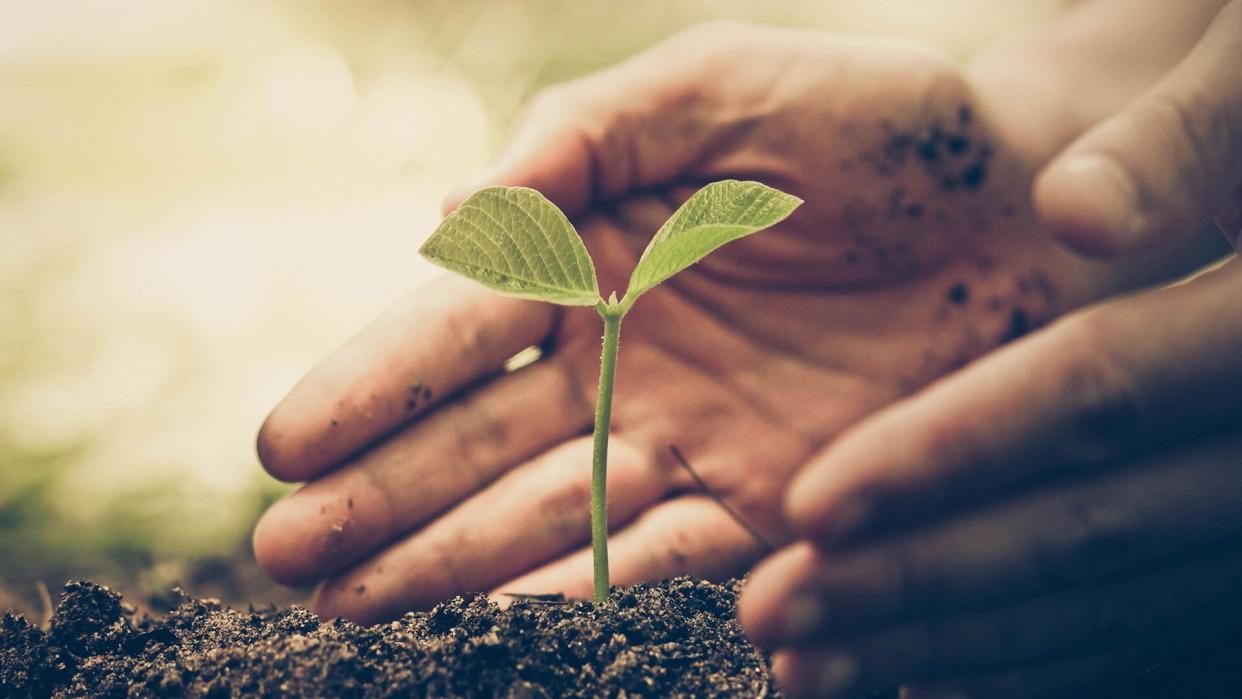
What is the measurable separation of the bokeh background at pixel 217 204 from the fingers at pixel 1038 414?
1.80 metres

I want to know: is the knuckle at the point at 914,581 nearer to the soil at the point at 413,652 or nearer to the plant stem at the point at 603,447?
the soil at the point at 413,652

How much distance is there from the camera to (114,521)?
2.49m

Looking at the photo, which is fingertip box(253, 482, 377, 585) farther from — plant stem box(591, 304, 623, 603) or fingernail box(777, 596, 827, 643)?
fingernail box(777, 596, 827, 643)

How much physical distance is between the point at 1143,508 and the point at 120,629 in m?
1.56

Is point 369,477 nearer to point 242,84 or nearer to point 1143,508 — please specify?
point 1143,508

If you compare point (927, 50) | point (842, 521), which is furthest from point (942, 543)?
point (927, 50)

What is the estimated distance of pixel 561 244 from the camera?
115 centimetres

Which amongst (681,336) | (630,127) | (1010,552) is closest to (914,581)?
(1010,552)

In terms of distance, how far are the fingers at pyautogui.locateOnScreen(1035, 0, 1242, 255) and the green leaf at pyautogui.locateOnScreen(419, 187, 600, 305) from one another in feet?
2.02

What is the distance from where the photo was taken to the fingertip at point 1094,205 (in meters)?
1.01

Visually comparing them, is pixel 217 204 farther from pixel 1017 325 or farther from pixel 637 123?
pixel 1017 325

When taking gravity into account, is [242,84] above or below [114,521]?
above

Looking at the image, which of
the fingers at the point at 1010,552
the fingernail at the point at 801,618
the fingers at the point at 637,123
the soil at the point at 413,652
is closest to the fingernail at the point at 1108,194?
the fingers at the point at 1010,552

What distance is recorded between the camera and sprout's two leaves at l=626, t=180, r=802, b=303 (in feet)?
3.43
